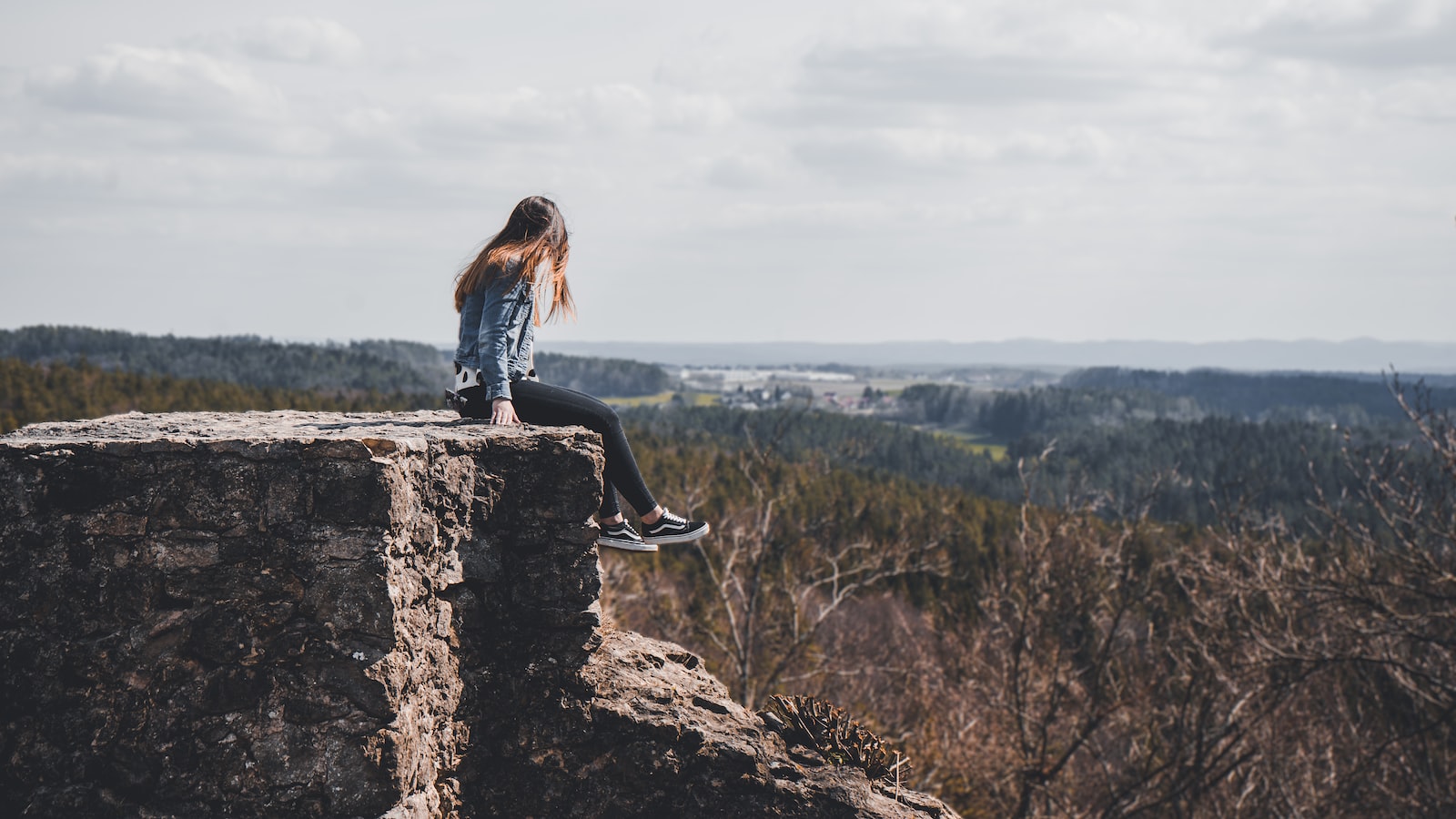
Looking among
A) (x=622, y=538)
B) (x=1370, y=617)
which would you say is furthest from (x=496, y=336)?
(x=1370, y=617)

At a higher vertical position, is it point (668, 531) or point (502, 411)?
point (502, 411)

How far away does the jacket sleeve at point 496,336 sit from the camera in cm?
597

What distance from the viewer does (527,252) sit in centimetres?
608

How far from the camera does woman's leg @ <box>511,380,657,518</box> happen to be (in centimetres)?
617

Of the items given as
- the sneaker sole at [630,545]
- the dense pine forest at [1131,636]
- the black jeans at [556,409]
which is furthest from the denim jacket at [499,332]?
the dense pine forest at [1131,636]

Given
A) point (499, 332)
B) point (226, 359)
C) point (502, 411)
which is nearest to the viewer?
point (502, 411)

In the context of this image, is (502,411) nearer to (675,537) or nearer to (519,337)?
(519,337)

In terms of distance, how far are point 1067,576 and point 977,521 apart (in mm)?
54206

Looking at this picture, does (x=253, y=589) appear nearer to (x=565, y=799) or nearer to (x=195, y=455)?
(x=195, y=455)

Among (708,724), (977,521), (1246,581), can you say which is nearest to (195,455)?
(708,724)

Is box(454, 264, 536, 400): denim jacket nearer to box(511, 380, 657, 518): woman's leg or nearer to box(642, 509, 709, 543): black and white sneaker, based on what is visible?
box(511, 380, 657, 518): woman's leg

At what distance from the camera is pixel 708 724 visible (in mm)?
6027

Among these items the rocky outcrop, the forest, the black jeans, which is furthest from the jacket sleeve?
the forest

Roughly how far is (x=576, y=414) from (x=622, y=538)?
A: 0.87 metres
